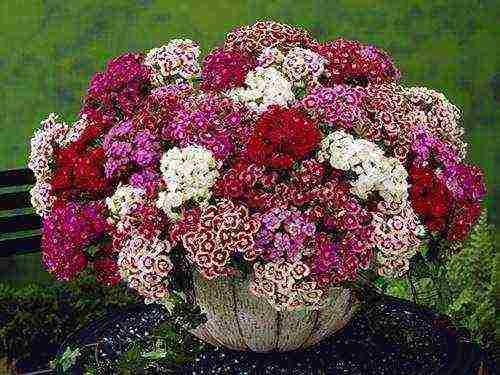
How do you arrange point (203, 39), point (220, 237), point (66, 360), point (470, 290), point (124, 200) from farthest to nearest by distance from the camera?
1. point (203, 39)
2. point (470, 290)
3. point (66, 360)
4. point (124, 200)
5. point (220, 237)

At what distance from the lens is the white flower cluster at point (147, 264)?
1.90 m

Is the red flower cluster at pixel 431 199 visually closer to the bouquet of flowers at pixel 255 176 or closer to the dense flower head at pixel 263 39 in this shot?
the bouquet of flowers at pixel 255 176

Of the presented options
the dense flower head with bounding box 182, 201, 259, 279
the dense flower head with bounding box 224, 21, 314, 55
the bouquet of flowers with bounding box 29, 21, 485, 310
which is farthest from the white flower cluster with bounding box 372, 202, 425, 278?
the dense flower head with bounding box 224, 21, 314, 55

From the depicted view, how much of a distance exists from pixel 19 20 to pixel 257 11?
96 cm

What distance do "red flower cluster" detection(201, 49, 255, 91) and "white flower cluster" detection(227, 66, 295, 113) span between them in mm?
34

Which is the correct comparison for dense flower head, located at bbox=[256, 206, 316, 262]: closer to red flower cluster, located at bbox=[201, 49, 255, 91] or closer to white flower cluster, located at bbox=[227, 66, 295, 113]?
white flower cluster, located at bbox=[227, 66, 295, 113]

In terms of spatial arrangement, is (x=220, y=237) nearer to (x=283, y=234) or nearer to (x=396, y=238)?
(x=283, y=234)

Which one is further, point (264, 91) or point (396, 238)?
point (264, 91)

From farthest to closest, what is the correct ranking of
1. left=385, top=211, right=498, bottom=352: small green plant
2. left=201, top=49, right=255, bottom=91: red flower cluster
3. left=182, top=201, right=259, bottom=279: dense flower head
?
1. left=385, top=211, right=498, bottom=352: small green plant
2. left=201, top=49, right=255, bottom=91: red flower cluster
3. left=182, top=201, right=259, bottom=279: dense flower head

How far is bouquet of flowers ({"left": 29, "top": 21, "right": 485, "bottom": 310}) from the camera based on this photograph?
6.07ft

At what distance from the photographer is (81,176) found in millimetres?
2020

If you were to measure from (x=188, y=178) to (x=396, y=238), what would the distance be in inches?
16.7

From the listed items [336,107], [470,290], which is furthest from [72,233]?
[470,290]

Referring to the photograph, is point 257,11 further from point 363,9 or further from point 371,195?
point 371,195
